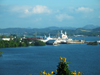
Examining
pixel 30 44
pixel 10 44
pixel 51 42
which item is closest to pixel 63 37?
pixel 51 42

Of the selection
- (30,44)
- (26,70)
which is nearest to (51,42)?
(30,44)

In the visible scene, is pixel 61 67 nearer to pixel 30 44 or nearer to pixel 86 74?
pixel 86 74

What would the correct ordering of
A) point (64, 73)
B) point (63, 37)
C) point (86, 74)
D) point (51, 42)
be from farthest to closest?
point (63, 37) → point (51, 42) → point (86, 74) → point (64, 73)

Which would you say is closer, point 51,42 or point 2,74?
point 2,74

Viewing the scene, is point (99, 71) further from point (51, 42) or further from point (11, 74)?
point (51, 42)

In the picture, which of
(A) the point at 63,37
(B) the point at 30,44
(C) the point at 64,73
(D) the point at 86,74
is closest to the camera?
(C) the point at 64,73

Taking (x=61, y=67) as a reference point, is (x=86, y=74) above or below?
below

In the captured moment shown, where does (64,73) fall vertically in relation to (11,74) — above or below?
above

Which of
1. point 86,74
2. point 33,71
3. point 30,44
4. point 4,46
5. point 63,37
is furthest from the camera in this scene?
point 63,37

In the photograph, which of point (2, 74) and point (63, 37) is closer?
point (2, 74)
